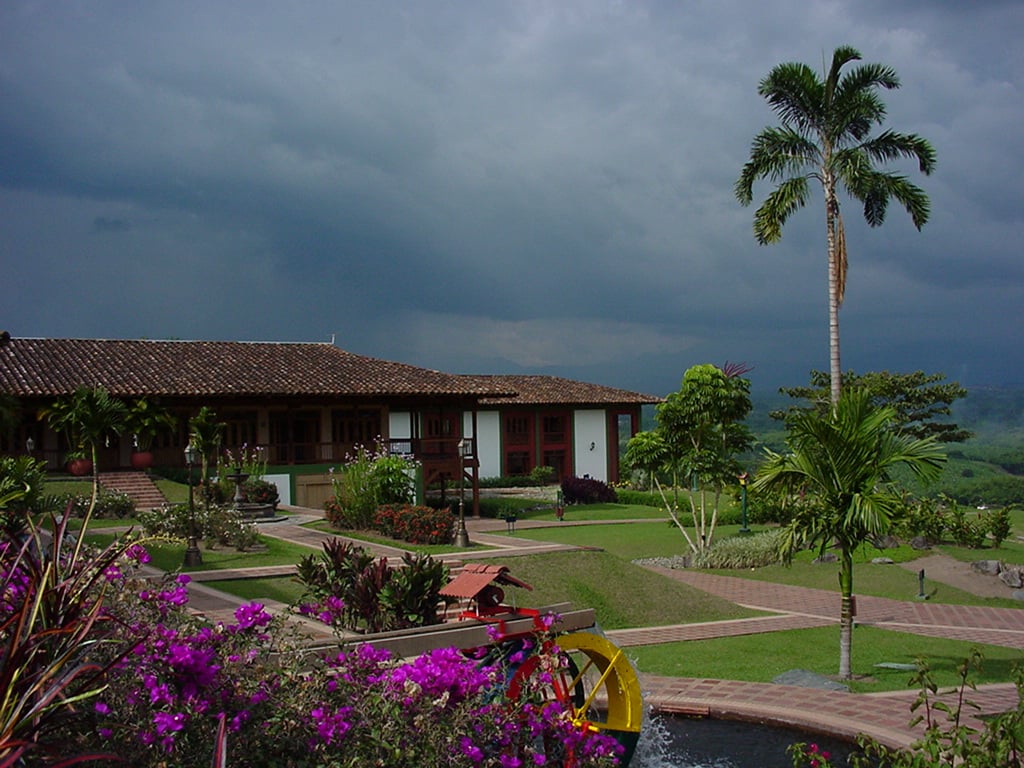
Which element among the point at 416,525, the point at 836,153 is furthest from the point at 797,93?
the point at 416,525

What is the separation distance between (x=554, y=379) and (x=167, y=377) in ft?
83.0

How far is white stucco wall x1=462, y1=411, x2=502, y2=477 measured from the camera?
151 ft

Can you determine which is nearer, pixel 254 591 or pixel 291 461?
pixel 254 591

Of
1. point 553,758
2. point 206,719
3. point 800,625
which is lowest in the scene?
point 800,625

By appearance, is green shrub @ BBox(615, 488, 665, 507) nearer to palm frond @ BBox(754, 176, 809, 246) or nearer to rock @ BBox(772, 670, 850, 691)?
palm frond @ BBox(754, 176, 809, 246)

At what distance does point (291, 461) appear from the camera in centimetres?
3017

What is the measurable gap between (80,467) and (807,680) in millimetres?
22236

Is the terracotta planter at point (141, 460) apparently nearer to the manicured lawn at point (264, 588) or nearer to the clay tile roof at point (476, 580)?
the manicured lawn at point (264, 588)

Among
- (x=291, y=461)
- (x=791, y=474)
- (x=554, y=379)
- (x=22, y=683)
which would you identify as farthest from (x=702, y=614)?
(x=554, y=379)

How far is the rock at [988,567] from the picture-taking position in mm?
18005

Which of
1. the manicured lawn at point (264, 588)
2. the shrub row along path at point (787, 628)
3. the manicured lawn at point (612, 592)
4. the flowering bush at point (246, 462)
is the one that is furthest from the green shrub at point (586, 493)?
the manicured lawn at point (264, 588)

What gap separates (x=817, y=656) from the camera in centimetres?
1192

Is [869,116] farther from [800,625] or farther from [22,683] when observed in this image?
[22,683]

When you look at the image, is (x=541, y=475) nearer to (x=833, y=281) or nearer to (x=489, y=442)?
(x=489, y=442)
